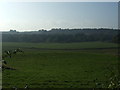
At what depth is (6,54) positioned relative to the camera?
4.12 metres

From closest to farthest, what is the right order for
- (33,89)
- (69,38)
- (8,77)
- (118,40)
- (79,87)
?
(33,89) < (79,87) < (8,77) < (118,40) < (69,38)

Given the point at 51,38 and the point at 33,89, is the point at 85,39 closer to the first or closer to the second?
the point at 51,38

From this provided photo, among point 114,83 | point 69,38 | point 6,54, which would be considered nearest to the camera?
point 6,54

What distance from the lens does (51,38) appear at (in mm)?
161625

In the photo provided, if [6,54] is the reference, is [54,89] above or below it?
below

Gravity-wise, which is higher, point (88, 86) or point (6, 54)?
point (6, 54)

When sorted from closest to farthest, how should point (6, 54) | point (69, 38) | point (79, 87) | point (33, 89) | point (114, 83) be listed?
point (6, 54), point (114, 83), point (33, 89), point (79, 87), point (69, 38)

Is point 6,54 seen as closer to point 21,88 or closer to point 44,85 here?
point 21,88

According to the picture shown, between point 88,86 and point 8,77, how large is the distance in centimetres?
862

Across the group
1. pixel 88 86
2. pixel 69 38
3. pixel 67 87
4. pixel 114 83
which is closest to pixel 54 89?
pixel 67 87

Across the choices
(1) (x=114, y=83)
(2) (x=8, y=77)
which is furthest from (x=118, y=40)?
(1) (x=114, y=83)

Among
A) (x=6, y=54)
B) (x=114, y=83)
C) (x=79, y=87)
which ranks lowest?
(x=79, y=87)

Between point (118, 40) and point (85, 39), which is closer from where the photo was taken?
point (118, 40)

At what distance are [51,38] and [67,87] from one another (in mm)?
141829
